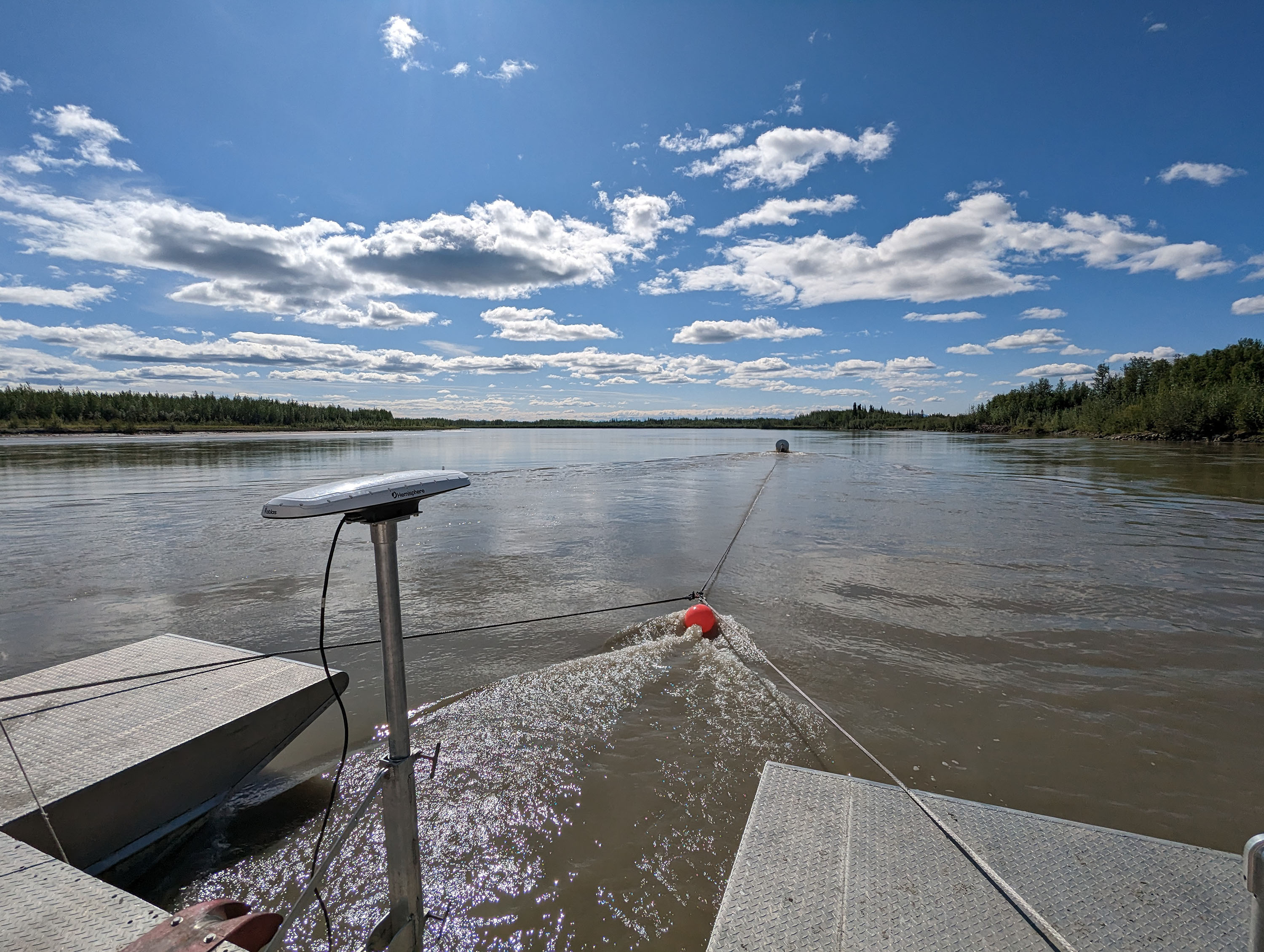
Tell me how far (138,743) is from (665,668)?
364 centimetres

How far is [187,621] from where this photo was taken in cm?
634

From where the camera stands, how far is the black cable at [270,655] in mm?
3461

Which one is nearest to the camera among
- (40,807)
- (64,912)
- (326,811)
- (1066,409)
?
(64,912)

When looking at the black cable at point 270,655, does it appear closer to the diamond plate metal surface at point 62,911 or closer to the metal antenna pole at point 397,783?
the diamond plate metal surface at point 62,911

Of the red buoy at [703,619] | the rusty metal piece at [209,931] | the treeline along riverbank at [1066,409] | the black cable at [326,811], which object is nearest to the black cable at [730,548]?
the red buoy at [703,619]

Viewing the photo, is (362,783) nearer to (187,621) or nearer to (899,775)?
(899,775)

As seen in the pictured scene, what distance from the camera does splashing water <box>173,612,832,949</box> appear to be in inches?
99.7

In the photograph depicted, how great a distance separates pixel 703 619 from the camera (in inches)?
234

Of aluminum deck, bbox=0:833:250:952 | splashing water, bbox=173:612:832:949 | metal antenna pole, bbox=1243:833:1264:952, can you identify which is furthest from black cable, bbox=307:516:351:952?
metal antenna pole, bbox=1243:833:1264:952

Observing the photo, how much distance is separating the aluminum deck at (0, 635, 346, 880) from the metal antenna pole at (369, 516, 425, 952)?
185 centimetres

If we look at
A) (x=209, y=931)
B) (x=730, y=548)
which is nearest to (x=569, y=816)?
(x=209, y=931)

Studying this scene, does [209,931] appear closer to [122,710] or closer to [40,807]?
[40,807]

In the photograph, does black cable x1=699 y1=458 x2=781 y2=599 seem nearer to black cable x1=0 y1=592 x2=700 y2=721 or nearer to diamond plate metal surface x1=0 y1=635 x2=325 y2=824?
black cable x1=0 y1=592 x2=700 y2=721

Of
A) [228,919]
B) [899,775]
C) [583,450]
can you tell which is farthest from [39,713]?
[583,450]
